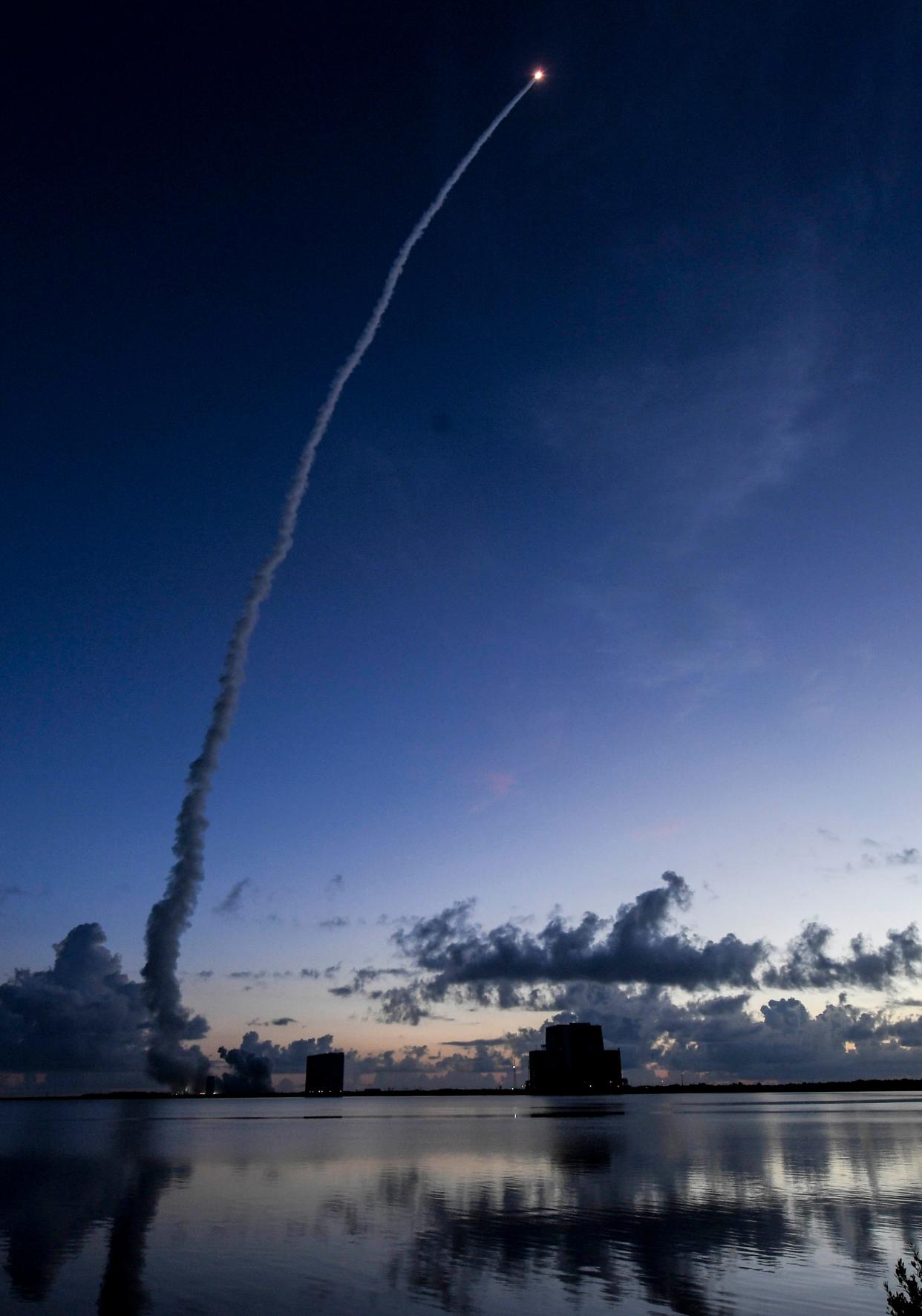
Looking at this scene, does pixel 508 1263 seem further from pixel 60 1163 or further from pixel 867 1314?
pixel 60 1163

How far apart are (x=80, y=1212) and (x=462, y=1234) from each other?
29812 mm

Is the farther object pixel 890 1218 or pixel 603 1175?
pixel 603 1175

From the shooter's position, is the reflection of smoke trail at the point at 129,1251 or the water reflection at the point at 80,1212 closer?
the reflection of smoke trail at the point at 129,1251

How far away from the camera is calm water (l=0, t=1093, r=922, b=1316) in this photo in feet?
123

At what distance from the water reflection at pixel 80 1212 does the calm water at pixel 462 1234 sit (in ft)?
0.82

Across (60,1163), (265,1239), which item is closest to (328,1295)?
(265,1239)

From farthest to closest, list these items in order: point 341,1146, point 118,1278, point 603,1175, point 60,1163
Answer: point 341,1146 → point 60,1163 → point 603,1175 → point 118,1278

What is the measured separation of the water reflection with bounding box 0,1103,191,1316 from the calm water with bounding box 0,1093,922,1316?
25 centimetres

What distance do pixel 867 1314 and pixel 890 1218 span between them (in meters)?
26.4

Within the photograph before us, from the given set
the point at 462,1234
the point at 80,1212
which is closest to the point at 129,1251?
the point at 462,1234

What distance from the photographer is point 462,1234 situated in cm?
5206

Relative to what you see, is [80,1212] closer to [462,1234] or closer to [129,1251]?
[129,1251]

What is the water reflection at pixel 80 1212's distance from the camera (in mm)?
40594

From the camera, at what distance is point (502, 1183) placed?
7950 cm
